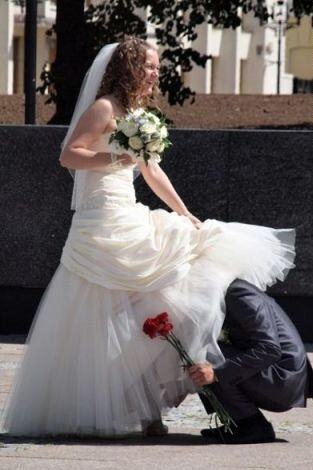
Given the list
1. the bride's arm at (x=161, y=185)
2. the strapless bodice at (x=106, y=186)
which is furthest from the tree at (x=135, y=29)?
the strapless bodice at (x=106, y=186)

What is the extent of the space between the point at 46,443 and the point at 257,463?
3.34ft

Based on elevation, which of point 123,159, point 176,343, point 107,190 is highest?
point 123,159

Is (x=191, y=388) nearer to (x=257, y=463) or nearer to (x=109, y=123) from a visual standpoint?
(x=257, y=463)

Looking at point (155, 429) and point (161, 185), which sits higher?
point (161, 185)

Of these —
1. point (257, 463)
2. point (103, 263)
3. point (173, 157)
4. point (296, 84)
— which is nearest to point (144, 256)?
point (103, 263)

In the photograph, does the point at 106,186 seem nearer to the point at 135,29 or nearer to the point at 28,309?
the point at 28,309

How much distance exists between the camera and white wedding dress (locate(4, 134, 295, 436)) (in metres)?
6.94

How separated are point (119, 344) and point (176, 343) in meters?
0.28

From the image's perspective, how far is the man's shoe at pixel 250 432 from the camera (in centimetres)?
696

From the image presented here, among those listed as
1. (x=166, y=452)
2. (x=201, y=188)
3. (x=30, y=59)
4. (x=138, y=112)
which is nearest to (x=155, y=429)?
(x=166, y=452)

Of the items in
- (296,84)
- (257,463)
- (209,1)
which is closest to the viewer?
(257,463)

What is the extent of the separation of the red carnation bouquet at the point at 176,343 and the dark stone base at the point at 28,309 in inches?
140

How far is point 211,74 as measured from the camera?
5275 centimetres

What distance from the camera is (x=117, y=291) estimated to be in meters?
7.03
